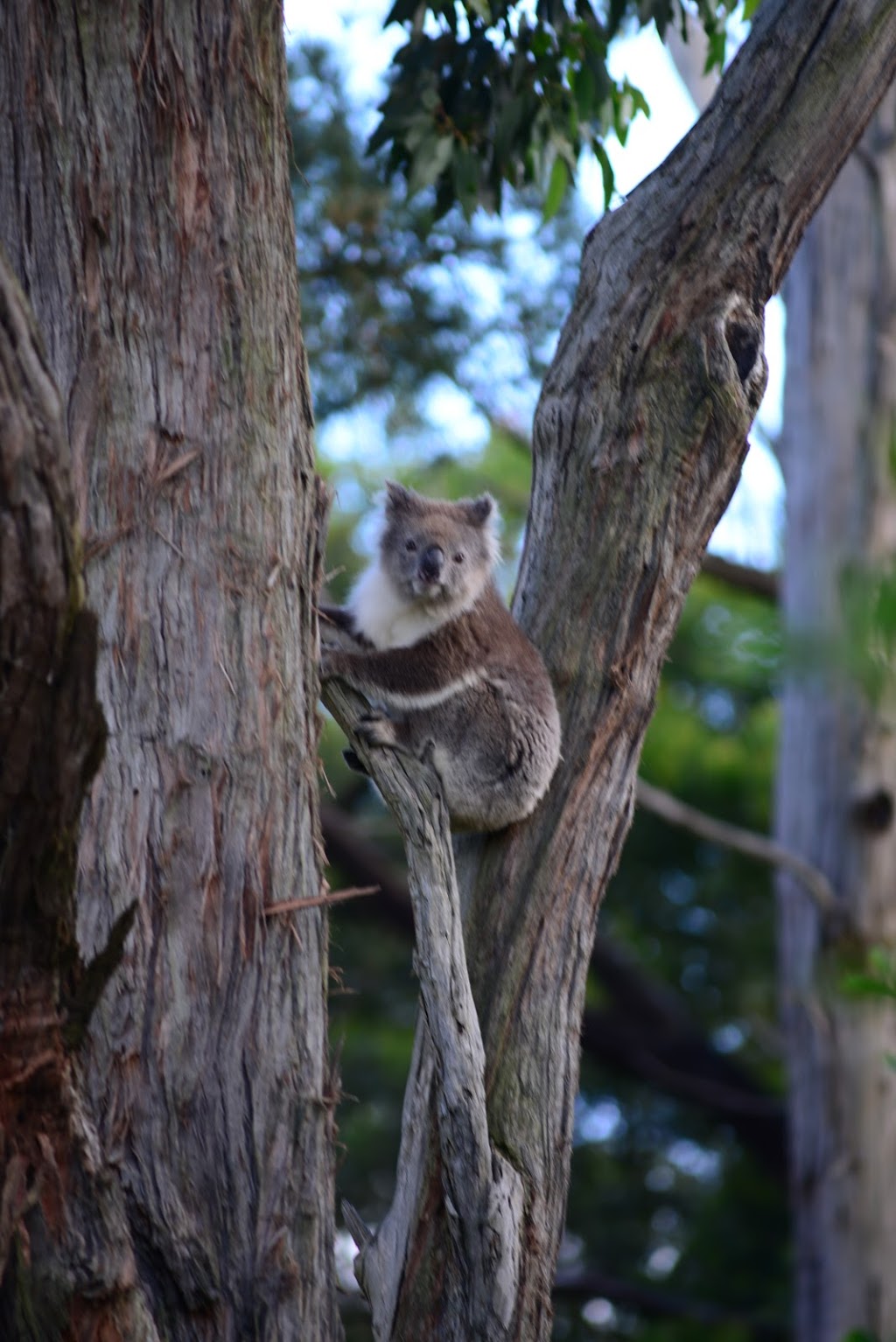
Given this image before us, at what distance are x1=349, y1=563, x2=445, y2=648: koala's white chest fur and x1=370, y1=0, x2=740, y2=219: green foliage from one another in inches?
47.9

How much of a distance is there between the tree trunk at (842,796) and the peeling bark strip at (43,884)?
505 cm

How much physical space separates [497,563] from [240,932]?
239 centimetres

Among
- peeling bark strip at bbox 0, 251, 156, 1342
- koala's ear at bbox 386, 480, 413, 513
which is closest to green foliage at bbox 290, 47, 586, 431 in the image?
koala's ear at bbox 386, 480, 413, 513

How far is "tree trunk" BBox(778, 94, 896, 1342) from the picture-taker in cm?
696

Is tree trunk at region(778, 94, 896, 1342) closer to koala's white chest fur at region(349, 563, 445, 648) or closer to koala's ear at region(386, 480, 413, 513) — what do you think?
koala's ear at region(386, 480, 413, 513)

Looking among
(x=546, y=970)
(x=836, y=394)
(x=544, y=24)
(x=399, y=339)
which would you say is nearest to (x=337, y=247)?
(x=399, y=339)

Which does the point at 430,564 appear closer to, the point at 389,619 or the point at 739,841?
the point at 389,619

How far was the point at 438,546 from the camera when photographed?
14.5 ft

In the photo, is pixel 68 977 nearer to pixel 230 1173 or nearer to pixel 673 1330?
pixel 230 1173

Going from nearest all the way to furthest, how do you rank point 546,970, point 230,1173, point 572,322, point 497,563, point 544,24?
point 230,1173 < point 546,970 < point 572,322 < point 544,24 < point 497,563

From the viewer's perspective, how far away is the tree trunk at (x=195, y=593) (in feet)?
8.84

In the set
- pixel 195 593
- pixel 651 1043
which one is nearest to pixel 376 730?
pixel 195 593

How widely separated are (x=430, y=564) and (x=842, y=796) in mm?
3843

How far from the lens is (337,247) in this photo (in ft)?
23.5
